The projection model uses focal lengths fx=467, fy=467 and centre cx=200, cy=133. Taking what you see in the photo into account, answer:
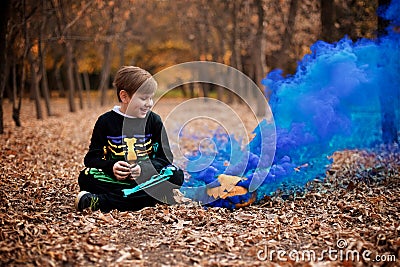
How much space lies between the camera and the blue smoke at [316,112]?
14.5 ft

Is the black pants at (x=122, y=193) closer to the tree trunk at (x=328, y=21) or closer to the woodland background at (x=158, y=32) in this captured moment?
the woodland background at (x=158, y=32)

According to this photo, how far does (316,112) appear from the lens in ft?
15.7

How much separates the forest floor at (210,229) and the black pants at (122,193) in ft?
0.44

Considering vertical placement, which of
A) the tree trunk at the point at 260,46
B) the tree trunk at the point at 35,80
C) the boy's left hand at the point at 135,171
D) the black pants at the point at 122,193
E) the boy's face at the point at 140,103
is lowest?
the black pants at the point at 122,193

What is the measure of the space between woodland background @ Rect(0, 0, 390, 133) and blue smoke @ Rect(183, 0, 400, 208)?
2.95ft

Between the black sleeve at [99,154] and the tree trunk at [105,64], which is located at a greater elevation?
the tree trunk at [105,64]

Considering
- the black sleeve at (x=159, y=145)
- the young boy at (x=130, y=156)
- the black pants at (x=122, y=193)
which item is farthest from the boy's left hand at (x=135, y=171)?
the black sleeve at (x=159, y=145)

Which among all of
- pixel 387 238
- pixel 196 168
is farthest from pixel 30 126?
pixel 387 238

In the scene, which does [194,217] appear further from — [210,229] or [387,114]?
[387,114]

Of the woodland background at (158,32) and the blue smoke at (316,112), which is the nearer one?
the blue smoke at (316,112)

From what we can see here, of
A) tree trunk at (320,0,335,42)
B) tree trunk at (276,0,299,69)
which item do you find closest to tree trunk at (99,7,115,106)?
tree trunk at (276,0,299,69)

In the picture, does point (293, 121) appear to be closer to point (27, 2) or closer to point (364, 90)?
point (364, 90)

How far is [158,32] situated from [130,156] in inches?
775

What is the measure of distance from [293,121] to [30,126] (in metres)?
7.84
